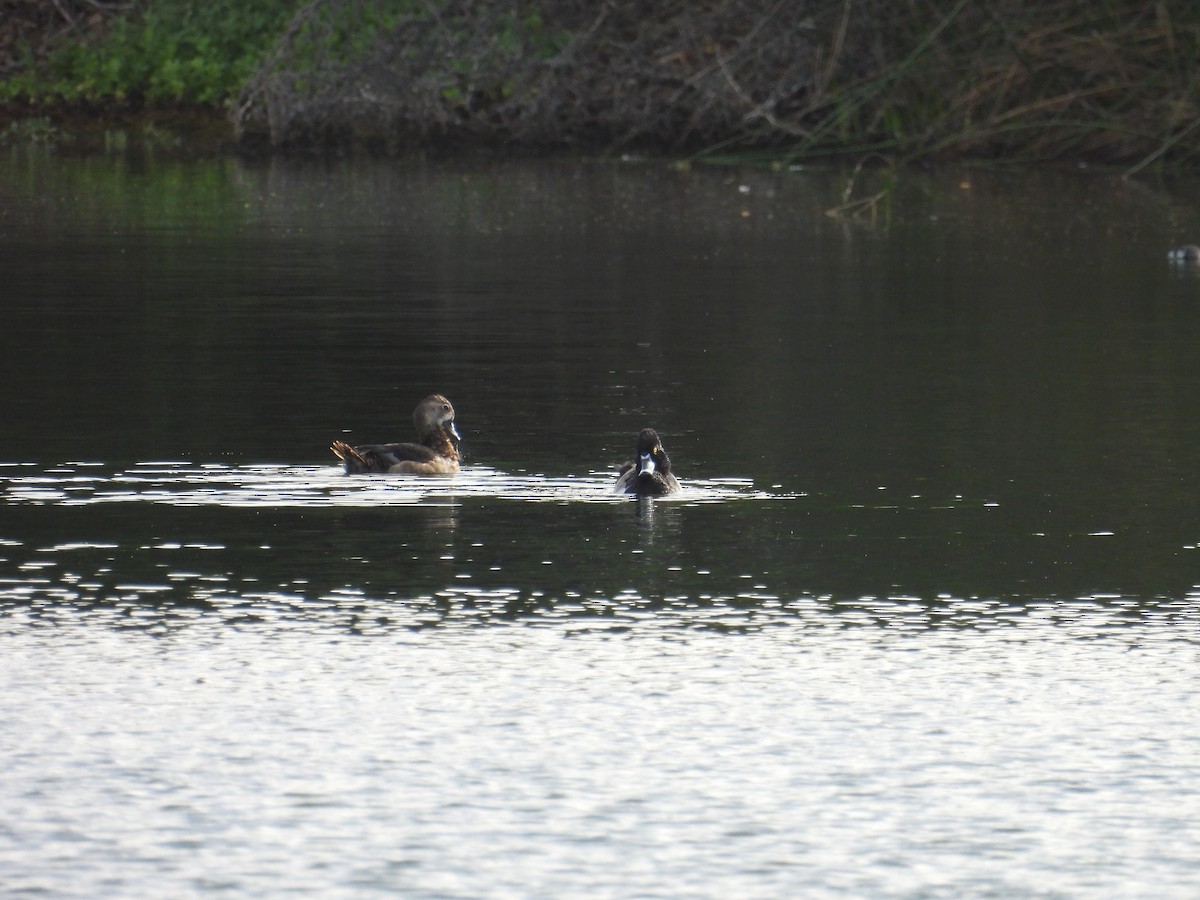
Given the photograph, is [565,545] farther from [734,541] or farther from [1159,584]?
[1159,584]

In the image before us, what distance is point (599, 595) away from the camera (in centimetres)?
775

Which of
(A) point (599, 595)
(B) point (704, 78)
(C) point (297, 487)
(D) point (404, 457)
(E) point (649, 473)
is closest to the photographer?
(A) point (599, 595)

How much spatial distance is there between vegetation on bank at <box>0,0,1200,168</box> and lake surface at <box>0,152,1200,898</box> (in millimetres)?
12611


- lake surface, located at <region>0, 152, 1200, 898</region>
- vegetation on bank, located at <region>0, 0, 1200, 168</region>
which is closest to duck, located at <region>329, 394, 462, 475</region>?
lake surface, located at <region>0, 152, 1200, 898</region>

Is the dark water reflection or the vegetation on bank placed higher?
the vegetation on bank

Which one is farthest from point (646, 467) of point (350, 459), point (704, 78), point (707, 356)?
point (704, 78)

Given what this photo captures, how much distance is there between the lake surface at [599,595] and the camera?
544 centimetres

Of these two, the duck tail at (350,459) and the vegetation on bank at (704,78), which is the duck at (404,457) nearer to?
the duck tail at (350,459)

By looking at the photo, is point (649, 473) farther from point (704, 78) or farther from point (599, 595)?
point (704, 78)

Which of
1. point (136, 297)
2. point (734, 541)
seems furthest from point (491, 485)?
point (136, 297)

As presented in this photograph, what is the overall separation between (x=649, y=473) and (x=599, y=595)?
5.46 feet

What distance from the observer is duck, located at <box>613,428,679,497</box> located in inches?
366

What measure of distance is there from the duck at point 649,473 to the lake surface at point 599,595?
0.12m

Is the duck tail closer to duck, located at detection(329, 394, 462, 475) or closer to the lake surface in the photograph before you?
duck, located at detection(329, 394, 462, 475)
